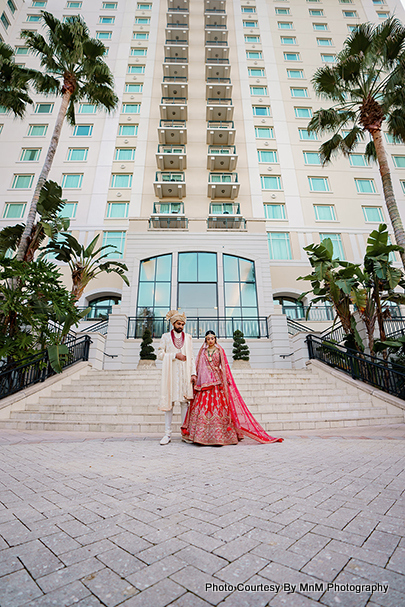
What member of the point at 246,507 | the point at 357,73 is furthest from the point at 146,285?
the point at 246,507

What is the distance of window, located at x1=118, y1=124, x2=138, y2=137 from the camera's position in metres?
24.4

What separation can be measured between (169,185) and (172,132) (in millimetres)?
5407

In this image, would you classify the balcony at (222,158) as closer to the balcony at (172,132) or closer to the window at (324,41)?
the balcony at (172,132)

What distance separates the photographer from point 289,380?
9.88m

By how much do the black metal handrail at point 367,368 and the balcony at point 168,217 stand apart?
1206cm

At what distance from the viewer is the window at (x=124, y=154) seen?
23.4 metres

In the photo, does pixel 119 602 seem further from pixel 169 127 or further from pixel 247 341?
pixel 169 127

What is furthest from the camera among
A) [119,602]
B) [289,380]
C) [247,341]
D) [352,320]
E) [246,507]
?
[247,341]

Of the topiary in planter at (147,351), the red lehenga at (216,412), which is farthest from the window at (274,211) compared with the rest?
the red lehenga at (216,412)

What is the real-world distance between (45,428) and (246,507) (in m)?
6.35

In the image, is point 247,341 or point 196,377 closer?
point 196,377

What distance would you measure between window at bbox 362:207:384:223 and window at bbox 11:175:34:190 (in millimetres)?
25863

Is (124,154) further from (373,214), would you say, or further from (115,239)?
(373,214)

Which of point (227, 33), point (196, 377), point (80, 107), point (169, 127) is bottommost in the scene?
point (196, 377)
